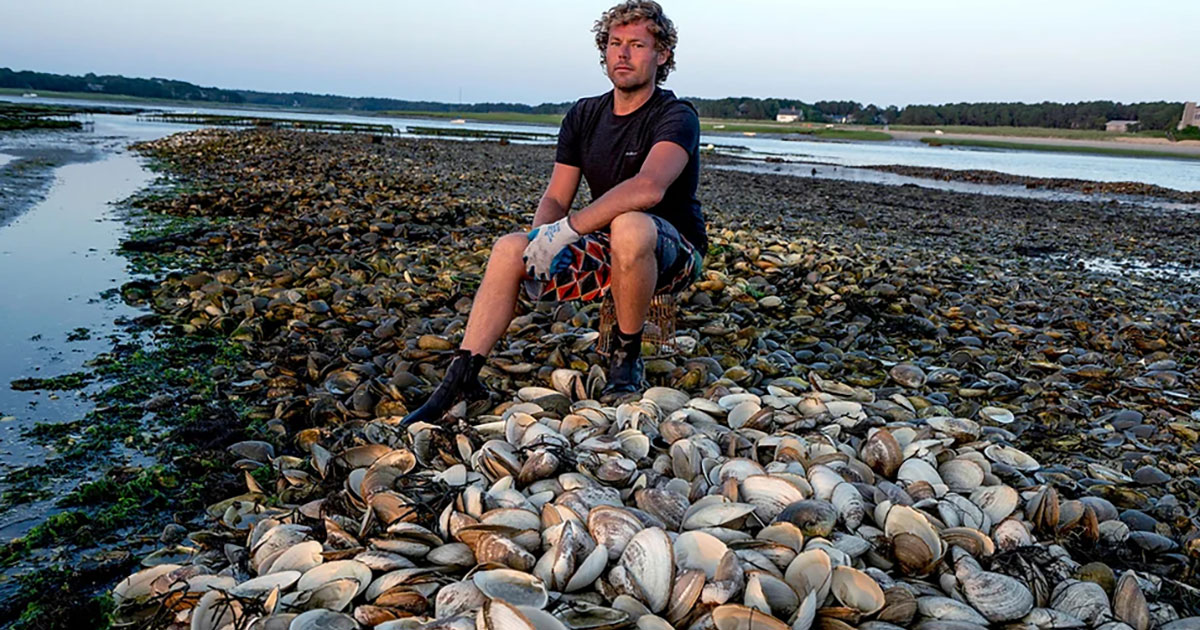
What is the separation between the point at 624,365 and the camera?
3.67 m

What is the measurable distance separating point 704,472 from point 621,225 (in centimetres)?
116

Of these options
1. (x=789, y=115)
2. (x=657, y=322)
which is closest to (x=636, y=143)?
(x=657, y=322)

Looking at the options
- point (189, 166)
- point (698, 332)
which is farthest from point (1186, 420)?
point (189, 166)

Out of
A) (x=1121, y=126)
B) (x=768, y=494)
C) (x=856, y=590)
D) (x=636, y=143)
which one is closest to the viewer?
(x=856, y=590)

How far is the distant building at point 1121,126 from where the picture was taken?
8219cm

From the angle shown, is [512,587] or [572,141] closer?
[512,587]

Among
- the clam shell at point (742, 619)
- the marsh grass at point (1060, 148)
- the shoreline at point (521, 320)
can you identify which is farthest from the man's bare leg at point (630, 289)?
the marsh grass at point (1060, 148)

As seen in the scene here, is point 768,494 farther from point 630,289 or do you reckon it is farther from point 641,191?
point 641,191

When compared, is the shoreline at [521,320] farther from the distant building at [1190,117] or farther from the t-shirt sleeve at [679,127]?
the distant building at [1190,117]

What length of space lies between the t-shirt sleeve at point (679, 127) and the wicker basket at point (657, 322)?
2.52 ft

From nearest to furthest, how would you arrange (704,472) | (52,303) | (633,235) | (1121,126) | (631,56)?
1. (704,472)
2. (633,235)
3. (631,56)
4. (52,303)
5. (1121,126)

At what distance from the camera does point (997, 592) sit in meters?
2.11

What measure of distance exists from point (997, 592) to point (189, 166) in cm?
1973

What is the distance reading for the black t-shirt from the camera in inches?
142
